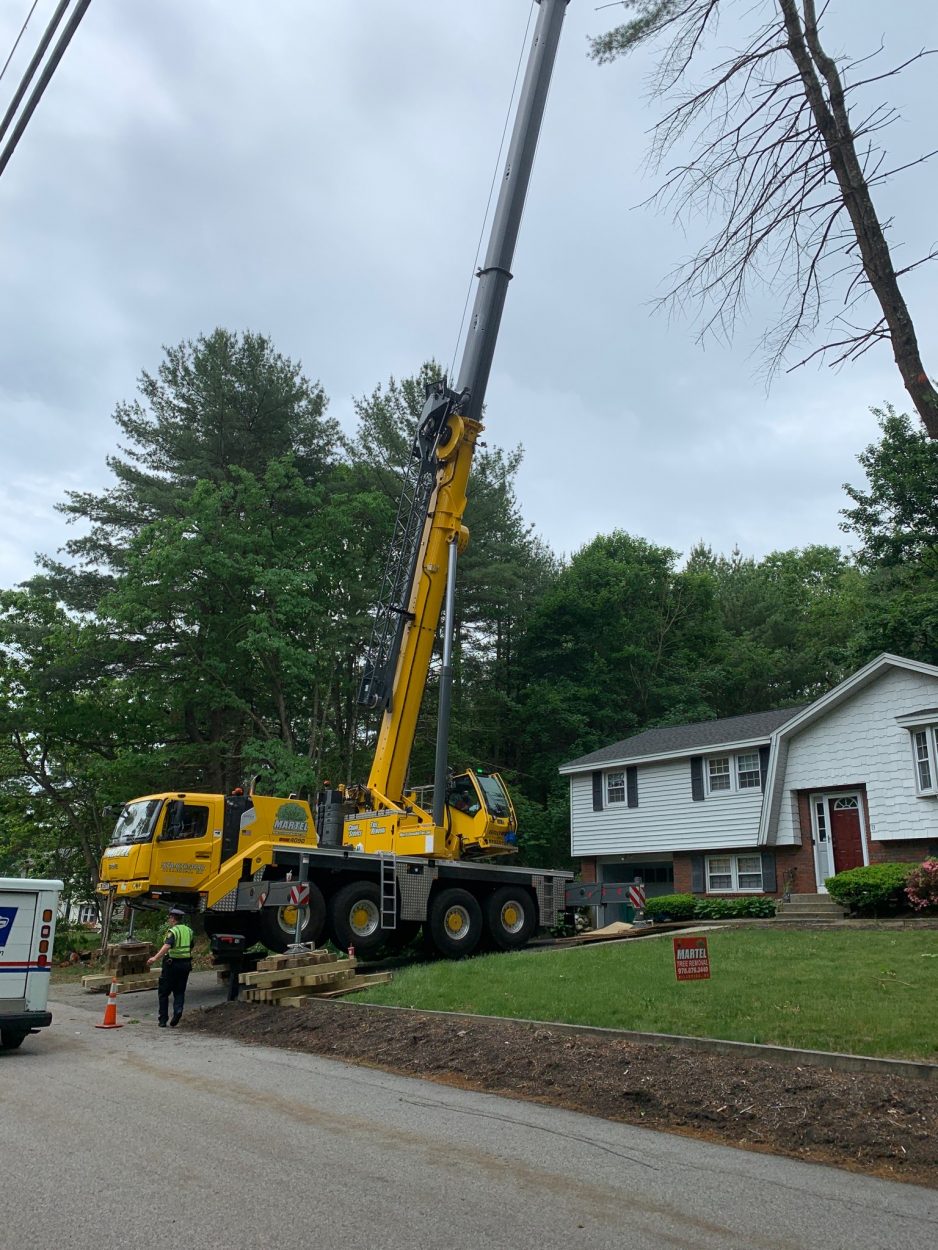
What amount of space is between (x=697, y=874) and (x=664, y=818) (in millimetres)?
1697

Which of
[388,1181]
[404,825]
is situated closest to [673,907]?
[404,825]

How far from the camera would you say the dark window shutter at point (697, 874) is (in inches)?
1006

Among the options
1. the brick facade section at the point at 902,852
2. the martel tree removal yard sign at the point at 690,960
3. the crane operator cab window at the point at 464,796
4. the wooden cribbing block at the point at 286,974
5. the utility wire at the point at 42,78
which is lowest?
the wooden cribbing block at the point at 286,974

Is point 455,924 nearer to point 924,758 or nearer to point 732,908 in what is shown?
point 732,908

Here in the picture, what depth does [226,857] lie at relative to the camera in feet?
51.7

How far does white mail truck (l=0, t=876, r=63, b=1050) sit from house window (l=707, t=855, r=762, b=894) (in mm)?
17551

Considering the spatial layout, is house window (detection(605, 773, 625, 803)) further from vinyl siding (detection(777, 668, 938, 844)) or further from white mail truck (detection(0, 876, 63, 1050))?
white mail truck (detection(0, 876, 63, 1050))

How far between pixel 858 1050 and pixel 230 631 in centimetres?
2347

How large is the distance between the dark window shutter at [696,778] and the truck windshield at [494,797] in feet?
30.0

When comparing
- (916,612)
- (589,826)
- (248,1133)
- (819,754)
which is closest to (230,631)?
(589,826)

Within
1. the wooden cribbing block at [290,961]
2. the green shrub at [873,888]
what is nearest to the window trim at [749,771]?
the green shrub at [873,888]

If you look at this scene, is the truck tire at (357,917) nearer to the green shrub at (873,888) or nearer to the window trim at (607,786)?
the green shrub at (873,888)

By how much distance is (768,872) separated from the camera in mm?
23422

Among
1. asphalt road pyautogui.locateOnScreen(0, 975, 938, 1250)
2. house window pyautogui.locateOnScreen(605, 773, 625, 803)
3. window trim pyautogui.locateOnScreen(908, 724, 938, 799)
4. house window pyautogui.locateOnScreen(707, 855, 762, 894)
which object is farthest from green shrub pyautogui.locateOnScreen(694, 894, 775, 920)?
asphalt road pyautogui.locateOnScreen(0, 975, 938, 1250)
